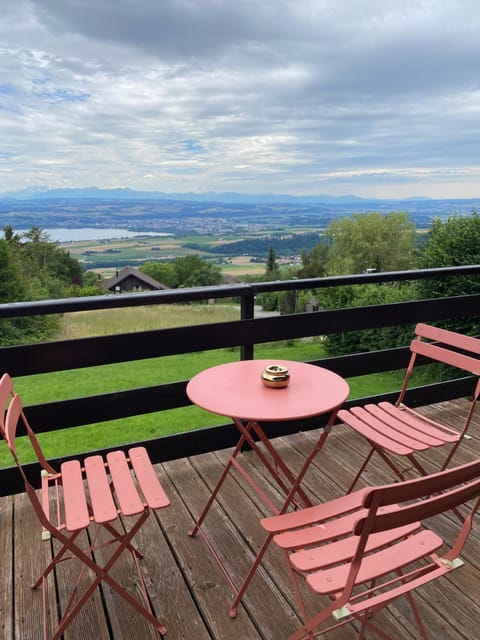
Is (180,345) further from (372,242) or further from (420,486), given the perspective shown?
(372,242)

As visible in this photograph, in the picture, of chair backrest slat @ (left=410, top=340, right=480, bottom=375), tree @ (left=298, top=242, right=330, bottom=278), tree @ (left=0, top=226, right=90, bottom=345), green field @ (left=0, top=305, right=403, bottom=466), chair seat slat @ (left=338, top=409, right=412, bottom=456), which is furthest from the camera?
tree @ (left=298, top=242, right=330, bottom=278)

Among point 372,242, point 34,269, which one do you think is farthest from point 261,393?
point 34,269

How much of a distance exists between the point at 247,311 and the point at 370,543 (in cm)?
167

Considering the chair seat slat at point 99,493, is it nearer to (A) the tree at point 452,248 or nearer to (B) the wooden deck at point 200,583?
(B) the wooden deck at point 200,583

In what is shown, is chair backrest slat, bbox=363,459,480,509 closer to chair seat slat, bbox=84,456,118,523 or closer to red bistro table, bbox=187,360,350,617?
red bistro table, bbox=187,360,350,617

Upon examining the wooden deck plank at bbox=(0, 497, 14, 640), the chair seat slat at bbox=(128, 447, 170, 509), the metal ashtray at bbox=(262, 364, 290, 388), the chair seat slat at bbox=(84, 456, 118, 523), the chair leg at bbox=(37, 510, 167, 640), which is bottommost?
the wooden deck plank at bbox=(0, 497, 14, 640)

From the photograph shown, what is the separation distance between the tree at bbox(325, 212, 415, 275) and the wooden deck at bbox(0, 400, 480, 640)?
36445mm

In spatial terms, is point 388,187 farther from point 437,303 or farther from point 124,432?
point 437,303

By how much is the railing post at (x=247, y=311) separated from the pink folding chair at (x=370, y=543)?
132 cm

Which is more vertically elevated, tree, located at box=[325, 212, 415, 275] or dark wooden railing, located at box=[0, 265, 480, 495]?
dark wooden railing, located at box=[0, 265, 480, 495]

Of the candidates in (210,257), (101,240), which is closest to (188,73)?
(210,257)

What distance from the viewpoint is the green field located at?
6.79 metres

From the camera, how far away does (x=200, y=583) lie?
1.95 m

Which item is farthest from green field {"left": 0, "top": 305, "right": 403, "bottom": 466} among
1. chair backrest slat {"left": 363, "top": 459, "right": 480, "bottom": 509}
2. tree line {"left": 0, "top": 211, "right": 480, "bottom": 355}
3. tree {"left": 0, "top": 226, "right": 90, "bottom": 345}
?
tree {"left": 0, "top": 226, "right": 90, "bottom": 345}
